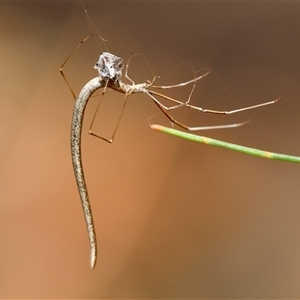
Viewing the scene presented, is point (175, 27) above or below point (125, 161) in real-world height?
above

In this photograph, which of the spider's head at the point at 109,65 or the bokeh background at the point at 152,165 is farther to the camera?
the bokeh background at the point at 152,165

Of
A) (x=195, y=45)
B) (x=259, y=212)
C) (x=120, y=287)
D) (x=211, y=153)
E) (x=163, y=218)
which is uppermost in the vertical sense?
(x=195, y=45)

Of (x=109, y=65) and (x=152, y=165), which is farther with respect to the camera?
(x=152, y=165)

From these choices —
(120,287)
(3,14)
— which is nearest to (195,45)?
(3,14)

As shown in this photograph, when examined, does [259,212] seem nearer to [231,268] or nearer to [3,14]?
[231,268]
